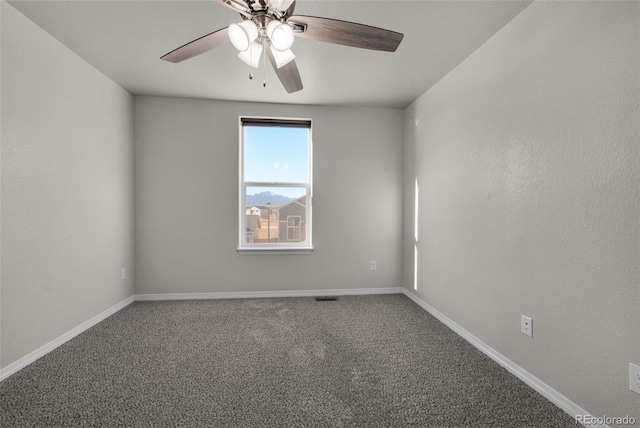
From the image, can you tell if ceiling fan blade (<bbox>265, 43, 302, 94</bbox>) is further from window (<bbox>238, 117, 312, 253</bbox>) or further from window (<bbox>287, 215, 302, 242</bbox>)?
window (<bbox>287, 215, 302, 242</bbox>)

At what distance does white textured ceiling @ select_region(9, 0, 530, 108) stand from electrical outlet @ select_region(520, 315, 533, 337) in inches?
75.5

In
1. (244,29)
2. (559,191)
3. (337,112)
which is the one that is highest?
(337,112)

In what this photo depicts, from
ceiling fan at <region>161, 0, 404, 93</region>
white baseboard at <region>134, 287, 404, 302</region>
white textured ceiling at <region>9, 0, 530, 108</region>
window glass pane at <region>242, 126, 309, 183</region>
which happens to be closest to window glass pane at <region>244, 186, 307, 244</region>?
window glass pane at <region>242, 126, 309, 183</region>

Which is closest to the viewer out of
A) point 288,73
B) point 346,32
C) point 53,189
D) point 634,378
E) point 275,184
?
point 634,378

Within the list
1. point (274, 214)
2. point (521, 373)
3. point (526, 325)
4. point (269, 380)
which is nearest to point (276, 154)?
point (274, 214)

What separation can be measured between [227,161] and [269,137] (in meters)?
0.59

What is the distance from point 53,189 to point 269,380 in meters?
2.08

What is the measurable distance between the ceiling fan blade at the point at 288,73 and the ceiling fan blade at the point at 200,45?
0.24m

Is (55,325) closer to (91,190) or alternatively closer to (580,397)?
(91,190)

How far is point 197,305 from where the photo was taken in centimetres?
327

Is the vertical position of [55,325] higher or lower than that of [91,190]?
lower

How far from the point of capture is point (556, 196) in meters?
1.66

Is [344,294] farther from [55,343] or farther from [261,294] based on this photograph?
[55,343]

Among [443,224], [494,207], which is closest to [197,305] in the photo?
[443,224]
